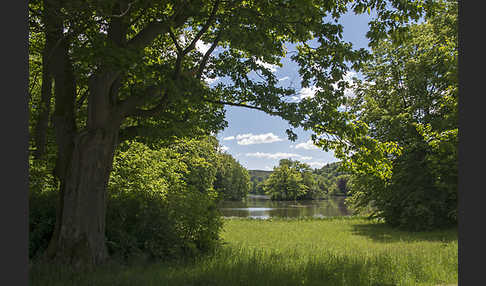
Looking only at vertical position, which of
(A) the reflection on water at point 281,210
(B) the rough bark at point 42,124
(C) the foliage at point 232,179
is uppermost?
(B) the rough bark at point 42,124

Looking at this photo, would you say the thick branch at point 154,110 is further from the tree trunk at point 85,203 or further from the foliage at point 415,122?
the foliage at point 415,122

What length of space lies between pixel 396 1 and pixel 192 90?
4.78 meters

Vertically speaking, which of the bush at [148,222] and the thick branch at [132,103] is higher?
the thick branch at [132,103]

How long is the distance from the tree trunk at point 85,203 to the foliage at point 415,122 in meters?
12.5

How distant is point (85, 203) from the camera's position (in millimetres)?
6824

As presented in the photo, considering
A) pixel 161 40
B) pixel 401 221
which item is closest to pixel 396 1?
pixel 161 40

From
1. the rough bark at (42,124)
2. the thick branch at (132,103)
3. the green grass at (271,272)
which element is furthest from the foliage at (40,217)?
the thick branch at (132,103)

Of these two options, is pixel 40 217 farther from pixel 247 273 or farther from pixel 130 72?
pixel 247 273

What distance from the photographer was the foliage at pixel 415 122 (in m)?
16.2

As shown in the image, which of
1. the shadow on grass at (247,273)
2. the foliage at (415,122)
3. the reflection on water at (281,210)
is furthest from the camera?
the reflection on water at (281,210)

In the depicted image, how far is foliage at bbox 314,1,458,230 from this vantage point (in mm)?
16250

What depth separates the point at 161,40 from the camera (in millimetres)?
10383

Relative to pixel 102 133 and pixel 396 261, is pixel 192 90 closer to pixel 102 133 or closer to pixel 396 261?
pixel 102 133

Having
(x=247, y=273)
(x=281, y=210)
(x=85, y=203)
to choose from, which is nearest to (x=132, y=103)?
(x=85, y=203)
